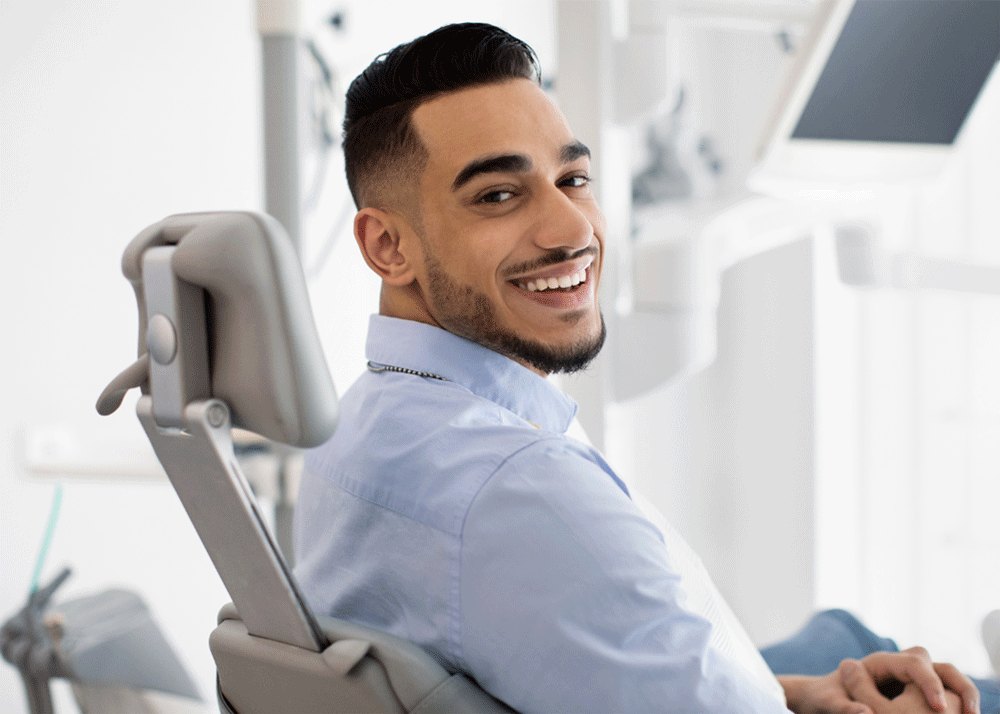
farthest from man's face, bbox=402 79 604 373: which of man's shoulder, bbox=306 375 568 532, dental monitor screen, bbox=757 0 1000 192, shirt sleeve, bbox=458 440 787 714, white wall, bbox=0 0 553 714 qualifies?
white wall, bbox=0 0 553 714

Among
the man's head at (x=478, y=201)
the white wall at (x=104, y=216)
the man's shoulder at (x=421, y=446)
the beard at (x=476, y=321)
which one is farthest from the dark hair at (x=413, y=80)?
the white wall at (x=104, y=216)

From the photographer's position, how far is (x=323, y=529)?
2.58 ft

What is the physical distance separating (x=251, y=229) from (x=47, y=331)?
1.74m

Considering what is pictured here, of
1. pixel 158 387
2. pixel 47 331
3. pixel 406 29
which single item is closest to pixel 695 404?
pixel 406 29

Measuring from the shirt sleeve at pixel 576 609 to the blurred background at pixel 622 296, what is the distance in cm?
98

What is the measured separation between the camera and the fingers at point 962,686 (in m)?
0.90

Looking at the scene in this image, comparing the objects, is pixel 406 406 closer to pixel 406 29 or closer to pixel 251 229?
pixel 251 229

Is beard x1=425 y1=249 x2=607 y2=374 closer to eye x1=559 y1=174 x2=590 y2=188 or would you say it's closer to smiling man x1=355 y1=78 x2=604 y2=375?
smiling man x1=355 y1=78 x2=604 y2=375

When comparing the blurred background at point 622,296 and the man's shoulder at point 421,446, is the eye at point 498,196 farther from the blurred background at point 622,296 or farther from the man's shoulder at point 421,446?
the blurred background at point 622,296

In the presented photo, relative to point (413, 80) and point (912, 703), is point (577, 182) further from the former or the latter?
point (912, 703)

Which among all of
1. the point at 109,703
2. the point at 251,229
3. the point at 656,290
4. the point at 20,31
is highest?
the point at 20,31

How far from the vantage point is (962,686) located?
905 mm

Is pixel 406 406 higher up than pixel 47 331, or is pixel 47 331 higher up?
pixel 406 406

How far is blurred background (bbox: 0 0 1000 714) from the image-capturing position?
5.28ft
